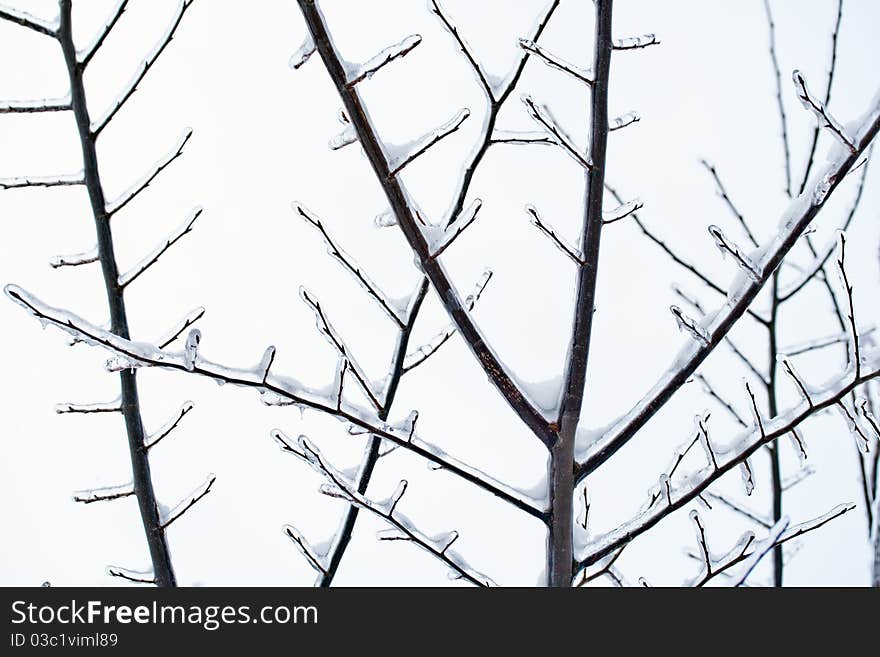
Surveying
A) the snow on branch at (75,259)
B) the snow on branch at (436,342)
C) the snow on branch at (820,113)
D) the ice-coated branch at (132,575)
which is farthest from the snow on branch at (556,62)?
the ice-coated branch at (132,575)

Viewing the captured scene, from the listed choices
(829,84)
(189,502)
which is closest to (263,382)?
(189,502)

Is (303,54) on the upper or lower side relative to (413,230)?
upper

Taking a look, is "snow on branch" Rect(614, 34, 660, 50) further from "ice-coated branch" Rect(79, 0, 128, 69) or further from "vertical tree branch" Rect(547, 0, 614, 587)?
"ice-coated branch" Rect(79, 0, 128, 69)

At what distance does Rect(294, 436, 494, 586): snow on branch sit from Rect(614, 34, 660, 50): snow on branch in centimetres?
94

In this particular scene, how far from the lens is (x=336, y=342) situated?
138 centimetres

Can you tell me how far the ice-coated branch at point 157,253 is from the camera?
1.35m

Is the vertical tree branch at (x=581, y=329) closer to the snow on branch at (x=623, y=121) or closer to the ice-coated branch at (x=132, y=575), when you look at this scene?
the snow on branch at (x=623, y=121)

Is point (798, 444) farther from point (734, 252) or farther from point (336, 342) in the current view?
point (336, 342)

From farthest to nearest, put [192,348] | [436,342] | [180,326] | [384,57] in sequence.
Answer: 1. [436,342]
2. [180,326]
3. [192,348]
4. [384,57]

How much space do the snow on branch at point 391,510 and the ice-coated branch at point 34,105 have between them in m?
0.76

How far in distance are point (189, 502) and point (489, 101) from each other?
1.07m

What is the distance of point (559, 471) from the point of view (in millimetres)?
1342
